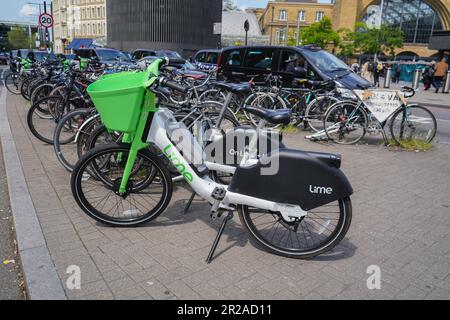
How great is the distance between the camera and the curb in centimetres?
269

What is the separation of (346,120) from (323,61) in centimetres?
225

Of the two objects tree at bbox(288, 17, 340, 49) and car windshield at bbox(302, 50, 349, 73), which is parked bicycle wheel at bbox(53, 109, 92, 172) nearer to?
car windshield at bbox(302, 50, 349, 73)

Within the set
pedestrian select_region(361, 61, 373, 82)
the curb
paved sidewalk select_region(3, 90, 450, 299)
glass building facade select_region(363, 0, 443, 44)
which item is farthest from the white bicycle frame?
glass building facade select_region(363, 0, 443, 44)

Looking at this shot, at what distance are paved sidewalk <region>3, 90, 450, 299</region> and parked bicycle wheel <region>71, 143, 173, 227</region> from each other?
0.17 metres

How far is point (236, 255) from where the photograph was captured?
3.28m

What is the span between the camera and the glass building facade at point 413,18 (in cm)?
6825

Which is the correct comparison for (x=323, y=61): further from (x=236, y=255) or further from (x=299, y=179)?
(x=236, y=255)

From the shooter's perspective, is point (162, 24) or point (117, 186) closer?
point (117, 186)

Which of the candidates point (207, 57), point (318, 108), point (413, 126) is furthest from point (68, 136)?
point (207, 57)

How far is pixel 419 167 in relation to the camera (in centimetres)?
616

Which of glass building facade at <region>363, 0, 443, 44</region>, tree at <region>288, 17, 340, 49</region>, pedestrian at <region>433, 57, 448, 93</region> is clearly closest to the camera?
pedestrian at <region>433, 57, 448, 93</region>

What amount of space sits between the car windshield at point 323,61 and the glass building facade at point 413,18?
65927 mm
